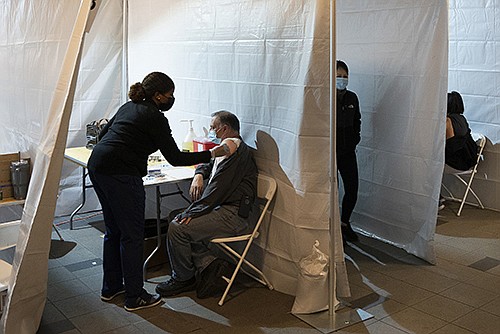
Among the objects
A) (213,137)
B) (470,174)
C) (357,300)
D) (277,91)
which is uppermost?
(277,91)

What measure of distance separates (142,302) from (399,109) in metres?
2.19

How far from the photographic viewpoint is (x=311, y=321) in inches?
131

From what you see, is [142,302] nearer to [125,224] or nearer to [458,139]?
[125,224]

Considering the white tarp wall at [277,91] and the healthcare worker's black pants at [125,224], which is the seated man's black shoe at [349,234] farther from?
the healthcare worker's black pants at [125,224]

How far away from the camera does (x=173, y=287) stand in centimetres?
371

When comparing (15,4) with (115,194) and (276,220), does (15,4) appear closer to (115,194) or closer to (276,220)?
(115,194)

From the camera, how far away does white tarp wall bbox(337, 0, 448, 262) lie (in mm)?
4043

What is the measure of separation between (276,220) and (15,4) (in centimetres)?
219

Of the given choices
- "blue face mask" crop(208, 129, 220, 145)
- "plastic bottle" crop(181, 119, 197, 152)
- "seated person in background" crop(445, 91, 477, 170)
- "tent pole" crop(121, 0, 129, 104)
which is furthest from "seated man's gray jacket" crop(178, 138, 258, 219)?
"seated person in background" crop(445, 91, 477, 170)

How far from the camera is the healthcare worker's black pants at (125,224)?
334 centimetres

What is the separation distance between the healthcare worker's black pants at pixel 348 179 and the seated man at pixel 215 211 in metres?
1.03

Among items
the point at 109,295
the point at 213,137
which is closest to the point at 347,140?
the point at 213,137

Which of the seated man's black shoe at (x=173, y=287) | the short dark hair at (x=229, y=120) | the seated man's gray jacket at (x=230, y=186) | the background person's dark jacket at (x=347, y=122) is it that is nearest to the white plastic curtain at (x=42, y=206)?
the seated man's black shoe at (x=173, y=287)

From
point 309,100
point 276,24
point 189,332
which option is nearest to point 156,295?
point 189,332
